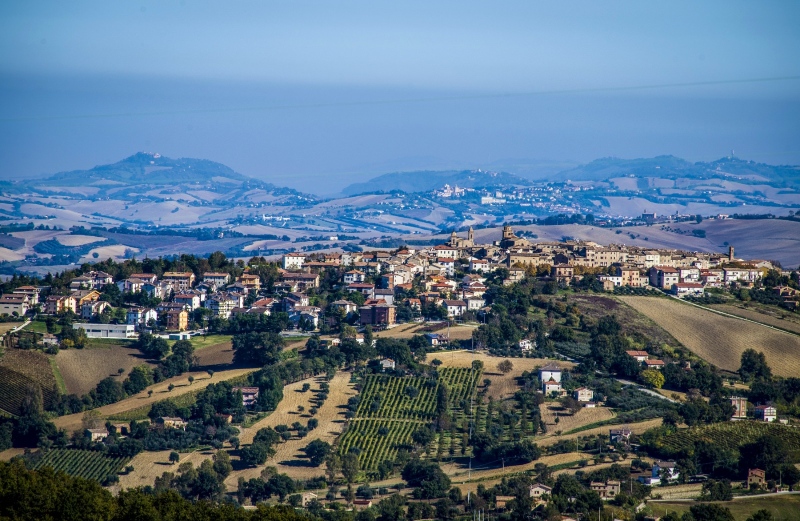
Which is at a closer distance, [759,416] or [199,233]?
[759,416]

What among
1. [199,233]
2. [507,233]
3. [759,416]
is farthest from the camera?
[199,233]

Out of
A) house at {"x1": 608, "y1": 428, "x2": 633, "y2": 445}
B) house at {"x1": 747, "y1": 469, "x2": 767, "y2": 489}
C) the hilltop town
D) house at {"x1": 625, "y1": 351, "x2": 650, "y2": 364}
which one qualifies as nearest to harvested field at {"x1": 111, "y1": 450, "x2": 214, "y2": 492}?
the hilltop town

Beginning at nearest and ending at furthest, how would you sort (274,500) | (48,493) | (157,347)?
(48,493) → (274,500) → (157,347)

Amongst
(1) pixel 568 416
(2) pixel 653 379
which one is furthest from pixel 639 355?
(1) pixel 568 416

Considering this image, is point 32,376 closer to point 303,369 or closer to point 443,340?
point 303,369

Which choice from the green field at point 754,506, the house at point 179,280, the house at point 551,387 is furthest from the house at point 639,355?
the house at point 179,280

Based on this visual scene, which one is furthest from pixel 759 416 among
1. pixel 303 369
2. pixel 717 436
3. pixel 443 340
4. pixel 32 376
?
pixel 32 376
